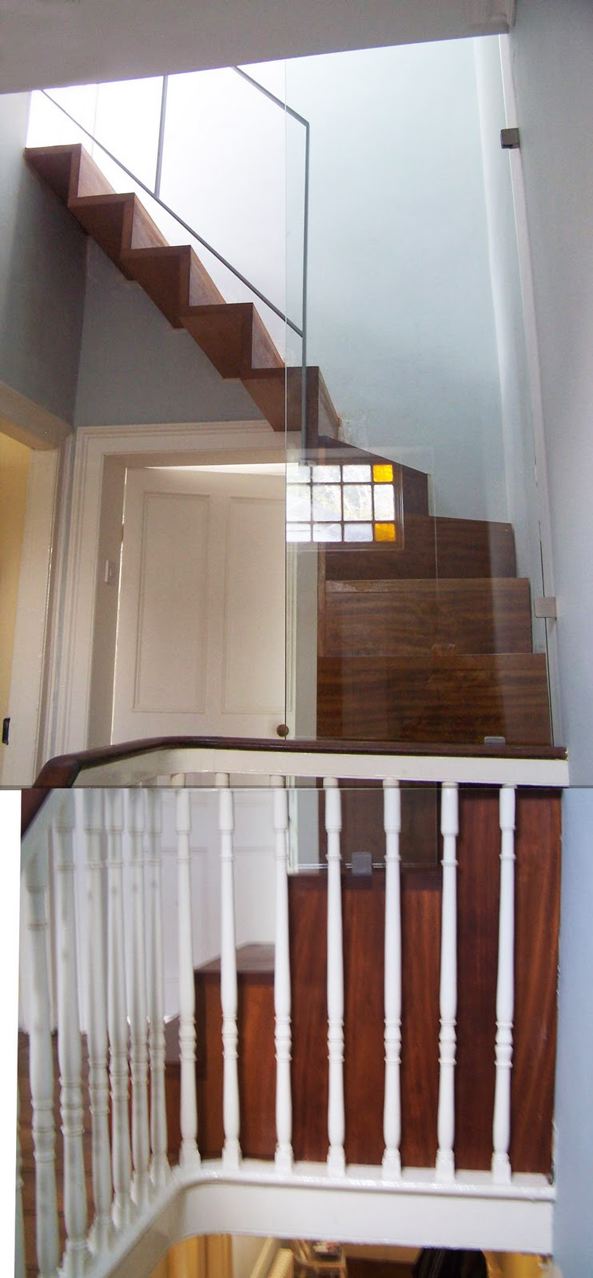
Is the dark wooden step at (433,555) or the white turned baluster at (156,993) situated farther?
the dark wooden step at (433,555)

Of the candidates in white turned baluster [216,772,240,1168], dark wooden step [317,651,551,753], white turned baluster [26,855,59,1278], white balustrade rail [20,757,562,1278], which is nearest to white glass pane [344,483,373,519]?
dark wooden step [317,651,551,753]

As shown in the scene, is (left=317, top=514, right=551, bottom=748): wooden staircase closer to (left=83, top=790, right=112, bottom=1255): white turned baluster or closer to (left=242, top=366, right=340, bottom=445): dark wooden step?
(left=242, top=366, right=340, bottom=445): dark wooden step

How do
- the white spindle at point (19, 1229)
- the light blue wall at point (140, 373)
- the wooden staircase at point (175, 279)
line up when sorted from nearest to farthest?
the white spindle at point (19, 1229), the wooden staircase at point (175, 279), the light blue wall at point (140, 373)

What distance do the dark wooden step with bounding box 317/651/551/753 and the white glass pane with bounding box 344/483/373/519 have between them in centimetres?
26

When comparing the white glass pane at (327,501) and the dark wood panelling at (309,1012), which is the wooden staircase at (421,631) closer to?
the white glass pane at (327,501)

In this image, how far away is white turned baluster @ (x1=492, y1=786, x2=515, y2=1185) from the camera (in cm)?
116

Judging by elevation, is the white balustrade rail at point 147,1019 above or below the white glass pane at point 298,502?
below

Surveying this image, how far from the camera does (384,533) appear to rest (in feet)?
5.06

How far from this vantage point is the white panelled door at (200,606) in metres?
2.52

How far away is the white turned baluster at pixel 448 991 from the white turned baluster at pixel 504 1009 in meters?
0.06

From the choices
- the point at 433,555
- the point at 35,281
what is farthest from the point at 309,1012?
the point at 35,281

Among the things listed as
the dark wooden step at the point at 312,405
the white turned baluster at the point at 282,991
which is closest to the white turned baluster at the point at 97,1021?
the white turned baluster at the point at 282,991

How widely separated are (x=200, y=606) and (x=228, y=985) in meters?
1.61

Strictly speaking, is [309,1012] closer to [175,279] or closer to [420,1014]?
[420,1014]
